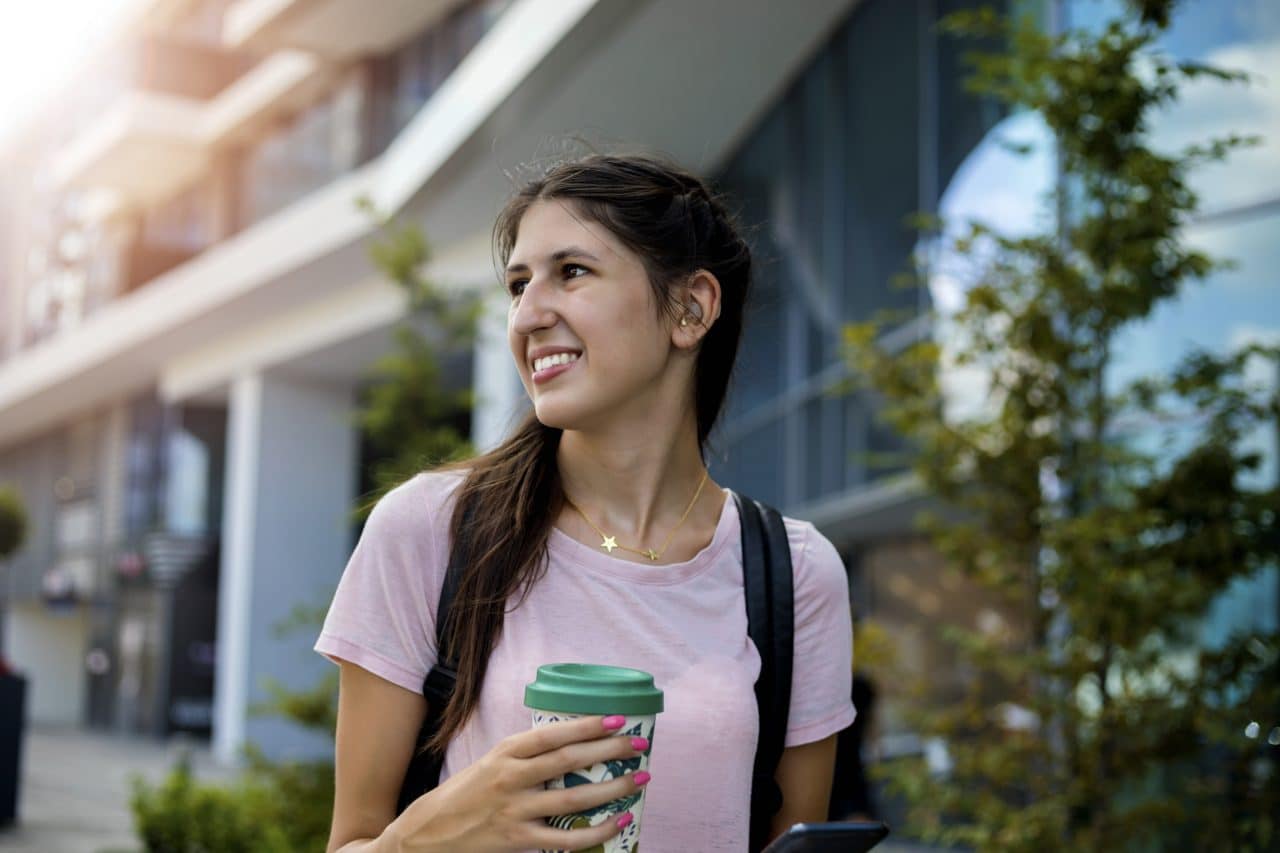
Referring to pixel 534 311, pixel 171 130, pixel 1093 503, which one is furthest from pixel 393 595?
pixel 171 130

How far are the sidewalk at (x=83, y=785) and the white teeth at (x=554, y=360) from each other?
8775 mm

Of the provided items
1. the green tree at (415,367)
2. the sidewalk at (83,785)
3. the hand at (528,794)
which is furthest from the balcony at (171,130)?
the hand at (528,794)

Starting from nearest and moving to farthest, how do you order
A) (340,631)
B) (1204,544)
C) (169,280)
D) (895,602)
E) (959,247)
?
(340,631)
(1204,544)
(959,247)
(895,602)
(169,280)

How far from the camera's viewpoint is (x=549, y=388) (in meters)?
1.77

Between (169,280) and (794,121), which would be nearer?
(794,121)

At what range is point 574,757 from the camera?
53.4 inches

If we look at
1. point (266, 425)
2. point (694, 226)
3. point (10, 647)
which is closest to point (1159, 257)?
point (694, 226)

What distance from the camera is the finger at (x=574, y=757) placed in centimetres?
136

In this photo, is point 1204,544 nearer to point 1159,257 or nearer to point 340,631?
point 1159,257

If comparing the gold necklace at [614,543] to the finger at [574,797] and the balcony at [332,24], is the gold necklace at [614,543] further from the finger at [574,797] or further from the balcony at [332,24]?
the balcony at [332,24]

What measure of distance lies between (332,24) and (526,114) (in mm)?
7647

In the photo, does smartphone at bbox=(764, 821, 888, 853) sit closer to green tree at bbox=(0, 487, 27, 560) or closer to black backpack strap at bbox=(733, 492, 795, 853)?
black backpack strap at bbox=(733, 492, 795, 853)

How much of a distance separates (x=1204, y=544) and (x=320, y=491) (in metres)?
18.8

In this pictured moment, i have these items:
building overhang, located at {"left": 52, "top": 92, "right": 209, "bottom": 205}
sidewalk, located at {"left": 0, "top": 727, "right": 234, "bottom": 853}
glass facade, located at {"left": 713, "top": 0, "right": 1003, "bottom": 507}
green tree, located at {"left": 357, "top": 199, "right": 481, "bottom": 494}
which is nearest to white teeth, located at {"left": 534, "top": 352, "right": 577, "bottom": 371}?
green tree, located at {"left": 357, "top": 199, "right": 481, "bottom": 494}
